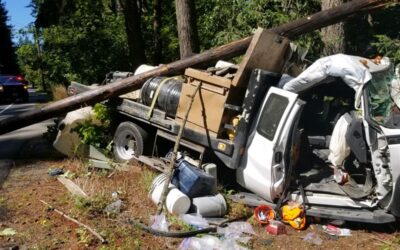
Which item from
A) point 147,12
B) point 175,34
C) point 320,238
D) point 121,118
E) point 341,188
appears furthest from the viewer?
point 147,12

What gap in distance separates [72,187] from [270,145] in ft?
9.87

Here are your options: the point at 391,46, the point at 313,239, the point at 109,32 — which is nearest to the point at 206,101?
the point at 313,239

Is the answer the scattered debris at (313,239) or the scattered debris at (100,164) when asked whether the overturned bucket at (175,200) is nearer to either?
the scattered debris at (313,239)

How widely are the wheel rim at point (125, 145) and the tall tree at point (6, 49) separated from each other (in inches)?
2710

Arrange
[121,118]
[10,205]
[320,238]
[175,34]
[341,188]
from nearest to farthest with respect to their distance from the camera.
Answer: [320,238], [341,188], [10,205], [121,118], [175,34]

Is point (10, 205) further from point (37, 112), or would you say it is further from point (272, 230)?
point (272, 230)

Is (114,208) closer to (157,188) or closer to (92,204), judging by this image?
(92,204)

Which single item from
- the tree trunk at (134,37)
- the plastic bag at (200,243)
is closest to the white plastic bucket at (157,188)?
the plastic bag at (200,243)

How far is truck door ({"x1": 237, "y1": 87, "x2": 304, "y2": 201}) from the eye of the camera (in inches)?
238

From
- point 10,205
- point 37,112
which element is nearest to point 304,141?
point 10,205

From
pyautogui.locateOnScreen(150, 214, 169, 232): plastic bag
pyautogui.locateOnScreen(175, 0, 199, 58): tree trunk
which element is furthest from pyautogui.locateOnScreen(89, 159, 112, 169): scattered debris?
pyautogui.locateOnScreen(175, 0, 199, 58): tree trunk

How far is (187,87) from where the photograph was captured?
23.9 feet

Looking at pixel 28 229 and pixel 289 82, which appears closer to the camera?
pixel 28 229

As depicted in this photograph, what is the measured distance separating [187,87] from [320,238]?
2.99 meters
